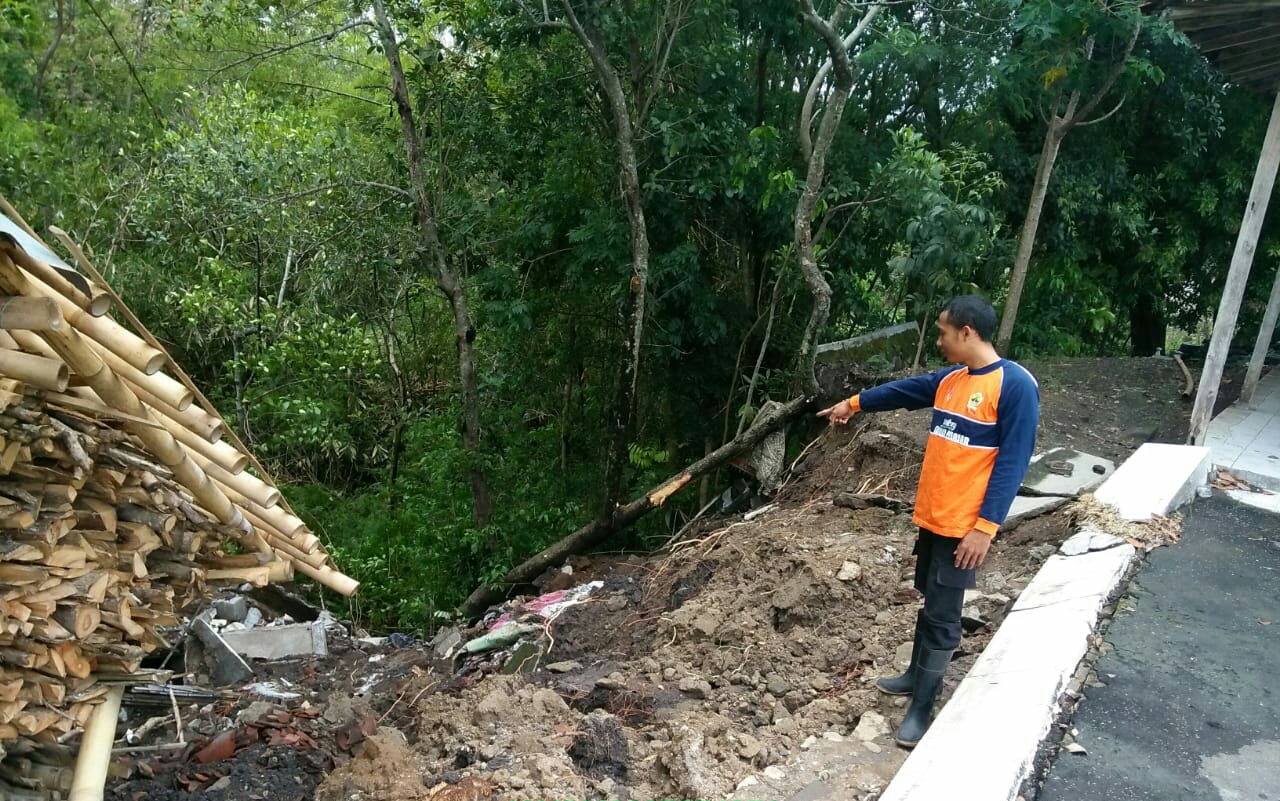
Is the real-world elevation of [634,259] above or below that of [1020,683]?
A: above

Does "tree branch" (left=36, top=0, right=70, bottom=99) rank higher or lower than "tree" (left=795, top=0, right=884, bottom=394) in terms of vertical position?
higher

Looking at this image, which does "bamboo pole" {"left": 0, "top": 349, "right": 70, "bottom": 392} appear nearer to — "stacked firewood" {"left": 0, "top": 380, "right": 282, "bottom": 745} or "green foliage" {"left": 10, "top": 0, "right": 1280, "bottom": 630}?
"stacked firewood" {"left": 0, "top": 380, "right": 282, "bottom": 745}

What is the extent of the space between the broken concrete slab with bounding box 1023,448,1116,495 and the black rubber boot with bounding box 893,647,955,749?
2.61m

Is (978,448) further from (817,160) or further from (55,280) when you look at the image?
(817,160)

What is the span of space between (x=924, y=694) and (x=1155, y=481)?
2.79 metres

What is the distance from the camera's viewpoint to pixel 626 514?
7668 mm

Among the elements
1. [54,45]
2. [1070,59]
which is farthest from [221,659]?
[54,45]

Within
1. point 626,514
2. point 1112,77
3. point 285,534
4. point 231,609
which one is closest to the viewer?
point 285,534

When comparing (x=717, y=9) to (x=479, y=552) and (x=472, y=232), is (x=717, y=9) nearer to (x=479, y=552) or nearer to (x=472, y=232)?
(x=472, y=232)

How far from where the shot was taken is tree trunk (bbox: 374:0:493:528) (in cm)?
774

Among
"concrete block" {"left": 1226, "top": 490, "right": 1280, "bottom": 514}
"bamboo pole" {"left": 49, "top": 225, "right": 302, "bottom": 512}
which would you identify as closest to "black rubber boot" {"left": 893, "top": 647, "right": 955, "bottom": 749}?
"bamboo pole" {"left": 49, "top": 225, "right": 302, "bottom": 512}

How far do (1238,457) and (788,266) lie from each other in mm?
4438

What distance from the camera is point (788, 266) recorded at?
8.86 meters

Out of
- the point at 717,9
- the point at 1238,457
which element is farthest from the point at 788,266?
the point at 1238,457
